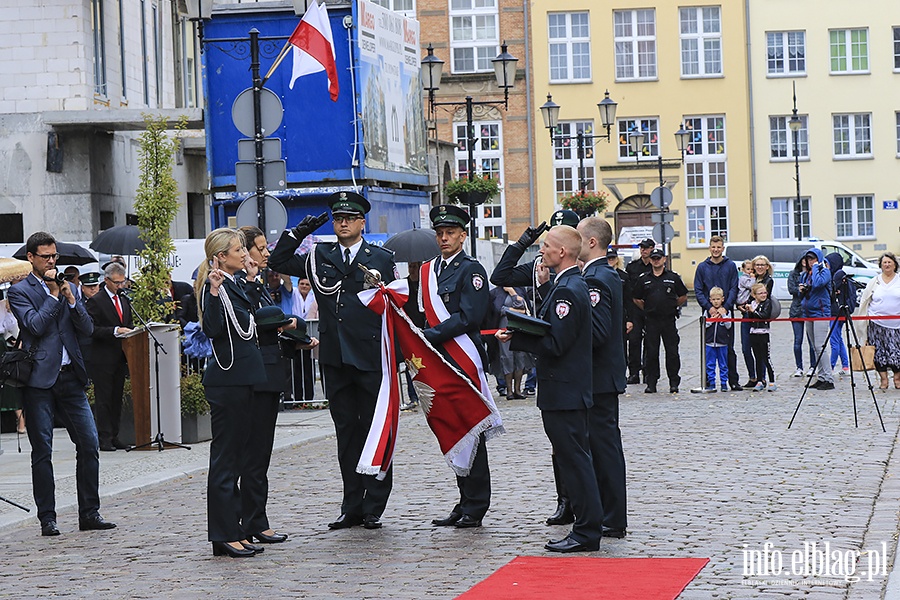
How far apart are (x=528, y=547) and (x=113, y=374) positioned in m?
Result: 7.92

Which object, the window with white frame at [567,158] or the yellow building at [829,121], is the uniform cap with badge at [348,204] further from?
the yellow building at [829,121]

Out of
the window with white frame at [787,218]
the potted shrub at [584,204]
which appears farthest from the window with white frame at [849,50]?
the potted shrub at [584,204]

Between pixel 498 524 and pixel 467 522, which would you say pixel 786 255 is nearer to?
pixel 498 524

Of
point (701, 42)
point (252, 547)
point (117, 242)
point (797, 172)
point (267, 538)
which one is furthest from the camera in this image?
point (701, 42)

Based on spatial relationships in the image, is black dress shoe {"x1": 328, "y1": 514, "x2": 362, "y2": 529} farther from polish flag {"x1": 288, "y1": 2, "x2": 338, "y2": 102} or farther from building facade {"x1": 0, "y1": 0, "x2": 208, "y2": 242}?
building facade {"x1": 0, "y1": 0, "x2": 208, "y2": 242}

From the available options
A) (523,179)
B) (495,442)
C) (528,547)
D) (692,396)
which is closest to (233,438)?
(528,547)

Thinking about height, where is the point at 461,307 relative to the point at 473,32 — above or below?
below

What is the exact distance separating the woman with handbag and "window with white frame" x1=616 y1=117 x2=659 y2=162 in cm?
3664

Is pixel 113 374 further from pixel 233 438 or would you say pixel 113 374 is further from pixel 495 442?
pixel 233 438

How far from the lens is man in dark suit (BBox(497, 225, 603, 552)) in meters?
8.71

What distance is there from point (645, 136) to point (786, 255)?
386 inches

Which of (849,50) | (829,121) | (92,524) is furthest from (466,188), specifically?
(849,50)

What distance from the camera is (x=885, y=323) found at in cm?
2045

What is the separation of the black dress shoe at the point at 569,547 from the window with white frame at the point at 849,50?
52.1 m
